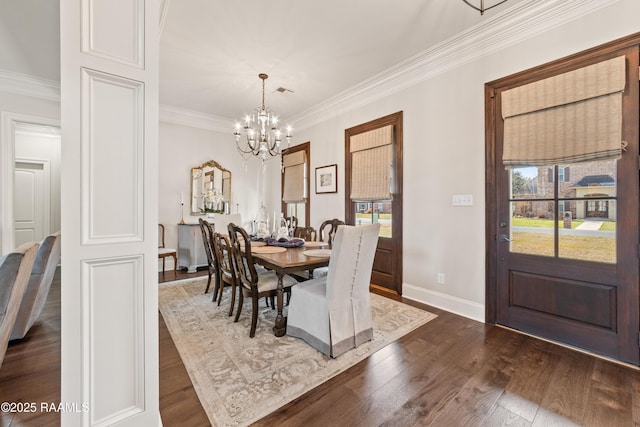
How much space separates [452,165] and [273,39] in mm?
2330

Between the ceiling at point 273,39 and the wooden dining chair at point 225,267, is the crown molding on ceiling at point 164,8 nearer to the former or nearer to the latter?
the ceiling at point 273,39

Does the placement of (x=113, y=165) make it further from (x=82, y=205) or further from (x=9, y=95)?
(x=9, y=95)

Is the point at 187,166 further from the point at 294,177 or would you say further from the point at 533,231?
the point at 533,231

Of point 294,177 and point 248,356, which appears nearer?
point 248,356

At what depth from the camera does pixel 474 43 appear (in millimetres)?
2674

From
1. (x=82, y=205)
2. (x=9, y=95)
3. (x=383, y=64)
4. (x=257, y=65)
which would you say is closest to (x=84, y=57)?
(x=82, y=205)

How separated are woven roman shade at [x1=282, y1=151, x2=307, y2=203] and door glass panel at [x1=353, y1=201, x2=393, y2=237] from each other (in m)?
1.40

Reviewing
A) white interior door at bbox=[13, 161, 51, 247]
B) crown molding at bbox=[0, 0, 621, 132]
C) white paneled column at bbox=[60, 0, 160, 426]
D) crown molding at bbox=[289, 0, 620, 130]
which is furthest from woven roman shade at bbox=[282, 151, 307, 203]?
white interior door at bbox=[13, 161, 51, 247]

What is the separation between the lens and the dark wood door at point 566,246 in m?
1.91

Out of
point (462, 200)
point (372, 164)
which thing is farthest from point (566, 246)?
point (372, 164)

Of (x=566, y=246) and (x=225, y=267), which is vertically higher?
(x=566, y=246)

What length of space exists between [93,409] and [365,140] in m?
3.68

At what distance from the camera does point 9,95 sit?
341 centimetres

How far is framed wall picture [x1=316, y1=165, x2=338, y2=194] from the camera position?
4.37 m
